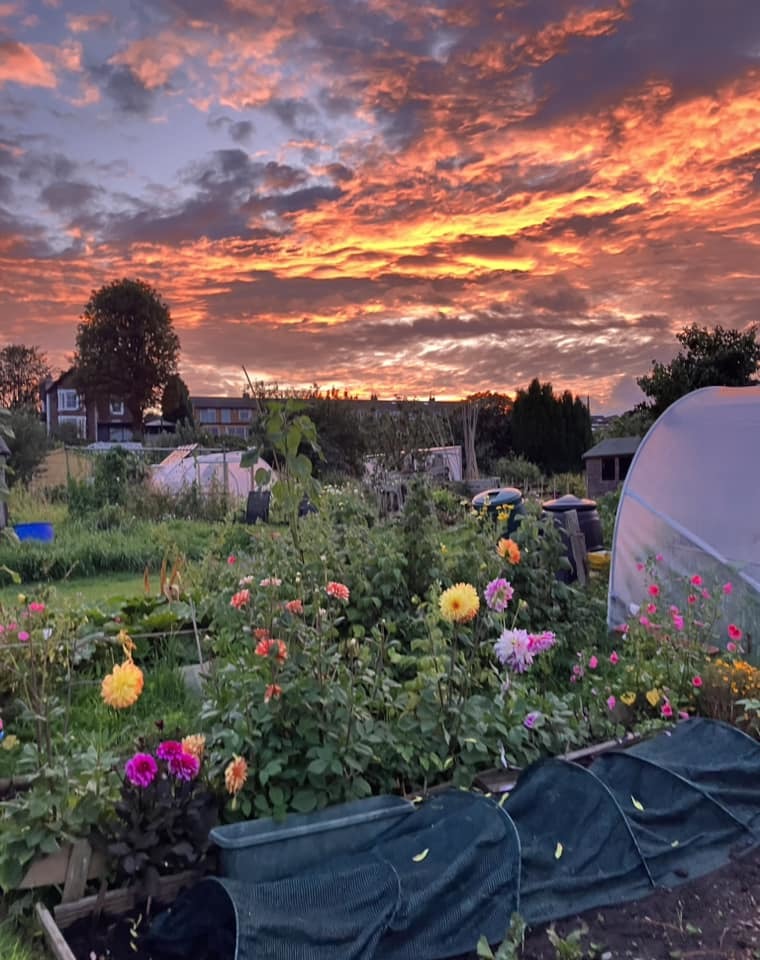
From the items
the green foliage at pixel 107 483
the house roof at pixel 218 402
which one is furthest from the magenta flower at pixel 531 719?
the house roof at pixel 218 402

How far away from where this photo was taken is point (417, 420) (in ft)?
63.9

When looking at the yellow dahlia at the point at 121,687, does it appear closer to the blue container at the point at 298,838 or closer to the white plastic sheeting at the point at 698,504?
the blue container at the point at 298,838

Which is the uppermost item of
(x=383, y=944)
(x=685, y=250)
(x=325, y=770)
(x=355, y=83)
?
(x=355, y=83)

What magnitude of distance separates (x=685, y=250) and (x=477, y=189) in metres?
2.01

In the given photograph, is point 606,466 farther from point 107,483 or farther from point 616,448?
point 107,483

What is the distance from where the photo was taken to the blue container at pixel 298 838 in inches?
82.3

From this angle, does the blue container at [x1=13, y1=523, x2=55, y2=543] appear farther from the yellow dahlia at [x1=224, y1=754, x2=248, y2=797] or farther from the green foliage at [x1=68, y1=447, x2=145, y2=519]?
the yellow dahlia at [x1=224, y1=754, x2=248, y2=797]

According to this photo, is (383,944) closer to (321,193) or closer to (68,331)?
(321,193)

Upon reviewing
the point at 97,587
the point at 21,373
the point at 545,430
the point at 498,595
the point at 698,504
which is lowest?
the point at 97,587

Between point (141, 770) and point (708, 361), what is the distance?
1655 cm

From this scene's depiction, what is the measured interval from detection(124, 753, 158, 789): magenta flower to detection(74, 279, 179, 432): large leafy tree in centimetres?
4207

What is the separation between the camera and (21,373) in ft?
156

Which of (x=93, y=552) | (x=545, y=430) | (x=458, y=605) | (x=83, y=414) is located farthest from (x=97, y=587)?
(x=83, y=414)

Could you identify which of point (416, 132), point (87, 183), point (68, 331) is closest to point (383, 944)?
point (416, 132)
